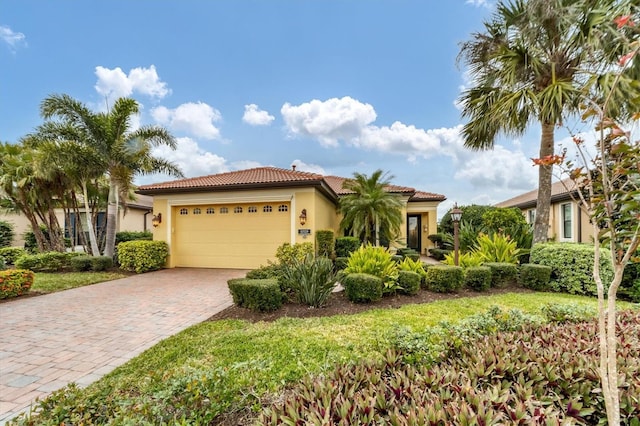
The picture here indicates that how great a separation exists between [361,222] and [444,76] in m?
6.22

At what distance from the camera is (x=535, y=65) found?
339 inches

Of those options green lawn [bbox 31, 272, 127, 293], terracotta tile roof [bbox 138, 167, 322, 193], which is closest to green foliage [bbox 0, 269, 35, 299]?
green lawn [bbox 31, 272, 127, 293]

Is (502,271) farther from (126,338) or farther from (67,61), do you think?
(67,61)

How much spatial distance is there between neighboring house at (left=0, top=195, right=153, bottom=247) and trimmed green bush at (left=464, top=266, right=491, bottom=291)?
17089 mm

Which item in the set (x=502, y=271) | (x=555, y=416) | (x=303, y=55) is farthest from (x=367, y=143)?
(x=555, y=416)

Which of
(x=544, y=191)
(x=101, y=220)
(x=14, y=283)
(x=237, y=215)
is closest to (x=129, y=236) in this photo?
(x=101, y=220)

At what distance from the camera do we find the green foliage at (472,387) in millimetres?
1661

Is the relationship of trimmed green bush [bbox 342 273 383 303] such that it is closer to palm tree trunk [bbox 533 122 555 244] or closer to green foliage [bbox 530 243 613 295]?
green foliage [bbox 530 243 613 295]

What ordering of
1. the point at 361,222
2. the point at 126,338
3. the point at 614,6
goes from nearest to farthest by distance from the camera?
the point at 126,338, the point at 614,6, the point at 361,222

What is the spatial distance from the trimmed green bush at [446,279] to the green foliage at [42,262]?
13.4 m

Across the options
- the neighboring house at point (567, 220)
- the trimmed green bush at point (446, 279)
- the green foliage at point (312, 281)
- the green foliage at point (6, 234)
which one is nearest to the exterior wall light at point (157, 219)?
the green foliage at point (312, 281)

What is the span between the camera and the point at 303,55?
1024cm

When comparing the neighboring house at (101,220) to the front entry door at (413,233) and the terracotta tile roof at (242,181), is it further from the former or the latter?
the front entry door at (413,233)

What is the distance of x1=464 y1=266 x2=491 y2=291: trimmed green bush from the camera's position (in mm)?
7520
